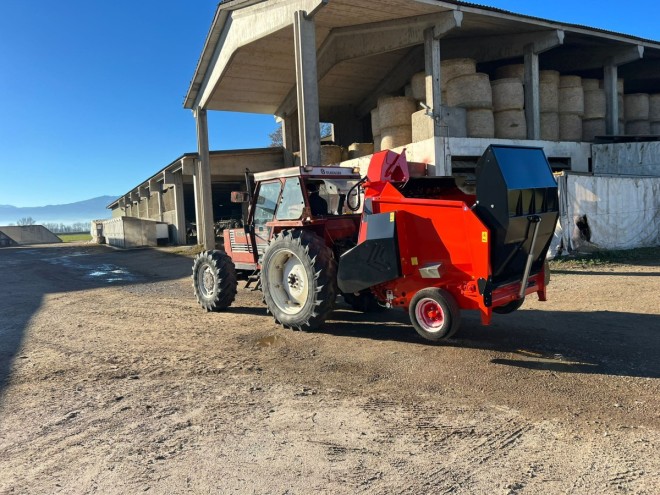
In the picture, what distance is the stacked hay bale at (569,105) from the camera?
16469 millimetres

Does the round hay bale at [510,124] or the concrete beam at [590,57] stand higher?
the concrete beam at [590,57]

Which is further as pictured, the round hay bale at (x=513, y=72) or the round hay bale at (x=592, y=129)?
the round hay bale at (x=592, y=129)

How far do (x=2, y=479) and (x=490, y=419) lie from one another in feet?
10.9

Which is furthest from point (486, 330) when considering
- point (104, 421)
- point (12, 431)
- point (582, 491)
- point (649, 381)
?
point (12, 431)

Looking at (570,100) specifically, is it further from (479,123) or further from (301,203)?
(301,203)

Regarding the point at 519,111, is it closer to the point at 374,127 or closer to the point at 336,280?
the point at 374,127

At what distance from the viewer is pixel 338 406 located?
3.82 m

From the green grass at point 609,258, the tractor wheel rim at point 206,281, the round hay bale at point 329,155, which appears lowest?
the green grass at point 609,258

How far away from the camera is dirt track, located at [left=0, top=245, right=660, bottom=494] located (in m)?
2.82

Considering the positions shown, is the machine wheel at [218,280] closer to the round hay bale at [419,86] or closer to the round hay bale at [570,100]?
the round hay bale at [419,86]

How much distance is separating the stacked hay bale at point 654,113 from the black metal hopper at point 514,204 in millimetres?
17723

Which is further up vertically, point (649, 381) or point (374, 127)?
point (374, 127)

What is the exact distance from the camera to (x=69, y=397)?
13.9ft

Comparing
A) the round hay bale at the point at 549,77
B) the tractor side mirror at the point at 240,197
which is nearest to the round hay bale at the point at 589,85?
the round hay bale at the point at 549,77
